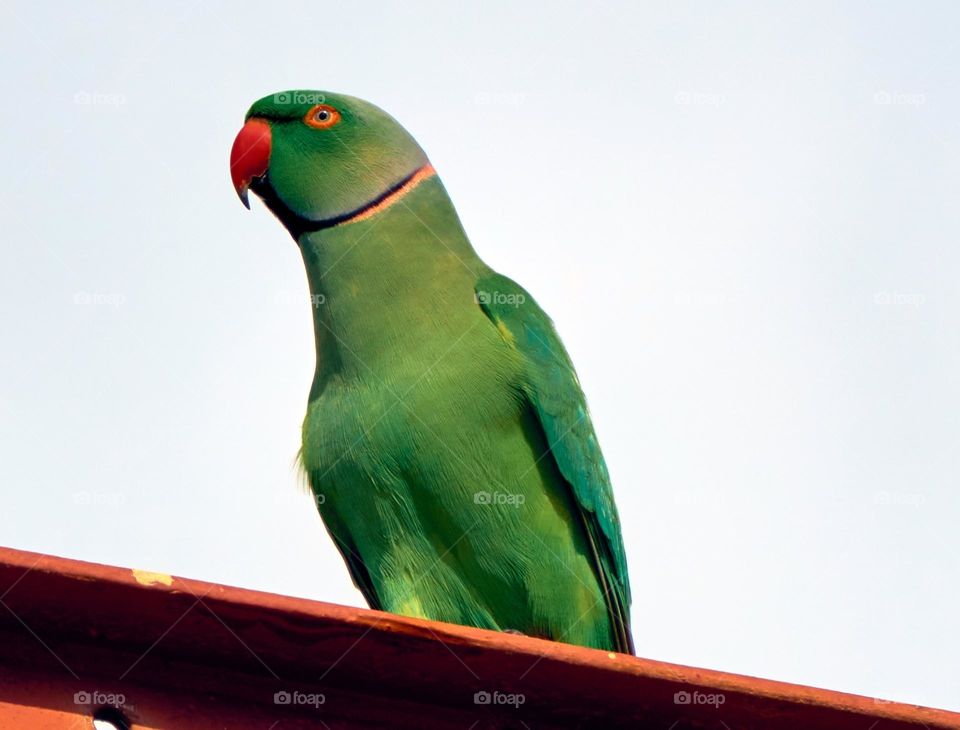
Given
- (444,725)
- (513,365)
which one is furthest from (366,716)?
(513,365)

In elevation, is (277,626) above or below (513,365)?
below

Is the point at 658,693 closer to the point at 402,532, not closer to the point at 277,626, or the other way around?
the point at 277,626

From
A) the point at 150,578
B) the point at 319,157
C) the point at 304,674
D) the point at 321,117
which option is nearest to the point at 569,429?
the point at 319,157

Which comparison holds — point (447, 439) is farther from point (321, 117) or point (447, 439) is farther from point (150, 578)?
point (150, 578)

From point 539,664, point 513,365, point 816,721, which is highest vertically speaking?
point 513,365

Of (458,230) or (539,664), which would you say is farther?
(458,230)

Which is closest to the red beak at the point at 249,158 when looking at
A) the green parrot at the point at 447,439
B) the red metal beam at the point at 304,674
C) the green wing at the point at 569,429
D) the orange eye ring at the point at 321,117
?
the orange eye ring at the point at 321,117
